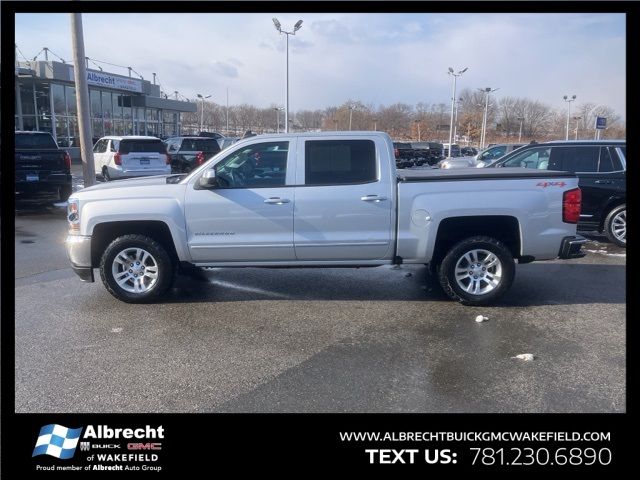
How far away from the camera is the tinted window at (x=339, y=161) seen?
5.73m

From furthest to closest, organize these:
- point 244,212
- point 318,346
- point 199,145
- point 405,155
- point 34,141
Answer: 1. point 405,155
2. point 199,145
3. point 34,141
4. point 244,212
5. point 318,346

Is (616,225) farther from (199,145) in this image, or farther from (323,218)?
(199,145)

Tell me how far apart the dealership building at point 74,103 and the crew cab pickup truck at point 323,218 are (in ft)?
77.6

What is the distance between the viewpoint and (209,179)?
552 centimetres

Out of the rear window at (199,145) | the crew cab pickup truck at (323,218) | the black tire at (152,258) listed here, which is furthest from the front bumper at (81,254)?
the rear window at (199,145)

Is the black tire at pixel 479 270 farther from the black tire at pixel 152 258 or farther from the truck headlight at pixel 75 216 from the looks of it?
the truck headlight at pixel 75 216

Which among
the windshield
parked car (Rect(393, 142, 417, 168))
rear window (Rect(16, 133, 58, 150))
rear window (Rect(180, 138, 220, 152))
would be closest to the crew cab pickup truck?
the windshield

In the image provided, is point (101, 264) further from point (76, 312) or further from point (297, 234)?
point (297, 234)

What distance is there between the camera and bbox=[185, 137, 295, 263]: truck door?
18.5 feet

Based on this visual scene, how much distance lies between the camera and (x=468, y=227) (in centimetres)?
577

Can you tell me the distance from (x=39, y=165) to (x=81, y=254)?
8.40 m

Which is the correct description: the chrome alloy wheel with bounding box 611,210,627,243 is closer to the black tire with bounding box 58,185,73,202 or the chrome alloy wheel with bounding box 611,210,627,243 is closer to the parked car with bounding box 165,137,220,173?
the black tire with bounding box 58,185,73,202

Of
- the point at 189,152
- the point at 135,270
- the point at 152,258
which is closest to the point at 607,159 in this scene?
the point at 152,258

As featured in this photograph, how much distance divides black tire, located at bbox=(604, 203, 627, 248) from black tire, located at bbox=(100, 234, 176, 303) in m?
7.43
